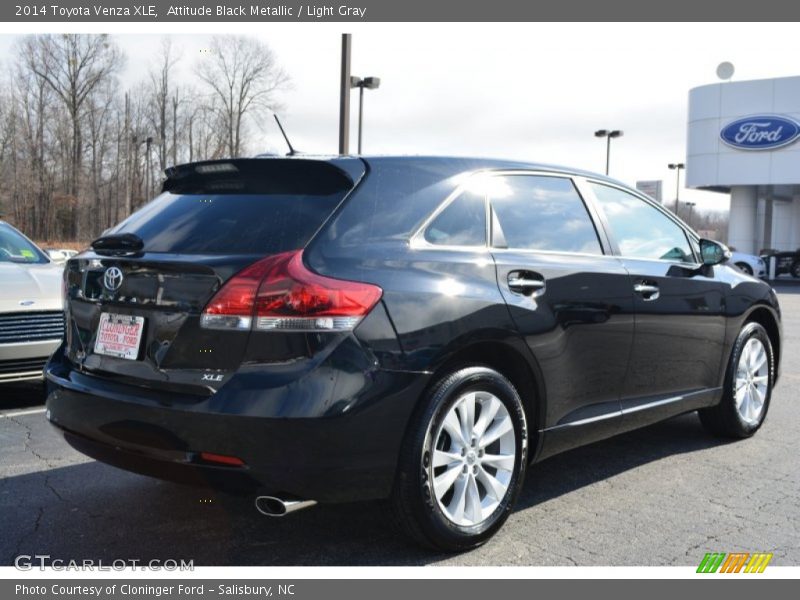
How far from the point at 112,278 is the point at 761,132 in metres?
36.1

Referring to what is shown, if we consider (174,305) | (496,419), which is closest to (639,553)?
(496,419)

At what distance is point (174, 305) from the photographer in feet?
10.4

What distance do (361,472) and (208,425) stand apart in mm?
605

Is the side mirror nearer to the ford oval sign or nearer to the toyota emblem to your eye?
the toyota emblem

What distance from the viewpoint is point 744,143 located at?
35.0 meters

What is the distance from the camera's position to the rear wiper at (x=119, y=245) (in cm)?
347

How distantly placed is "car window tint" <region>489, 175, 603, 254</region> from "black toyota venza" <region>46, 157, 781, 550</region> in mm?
12

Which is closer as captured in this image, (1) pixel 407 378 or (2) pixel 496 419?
(1) pixel 407 378

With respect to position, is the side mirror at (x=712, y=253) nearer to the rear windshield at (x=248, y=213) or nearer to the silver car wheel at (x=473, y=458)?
the silver car wheel at (x=473, y=458)

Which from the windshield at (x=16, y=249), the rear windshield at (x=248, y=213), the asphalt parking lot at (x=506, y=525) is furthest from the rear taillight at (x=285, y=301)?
the windshield at (x=16, y=249)

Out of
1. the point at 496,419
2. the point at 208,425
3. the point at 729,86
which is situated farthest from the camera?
the point at 729,86

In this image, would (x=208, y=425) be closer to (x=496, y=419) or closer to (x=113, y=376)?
(x=113, y=376)

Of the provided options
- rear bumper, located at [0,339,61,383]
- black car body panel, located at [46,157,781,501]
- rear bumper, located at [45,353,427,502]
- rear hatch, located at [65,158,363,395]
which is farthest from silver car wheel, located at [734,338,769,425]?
rear bumper, located at [0,339,61,383]

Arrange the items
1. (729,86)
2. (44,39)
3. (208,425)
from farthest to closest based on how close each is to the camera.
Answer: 1. (44,39)
2. (729,86)
3. (208,425)
